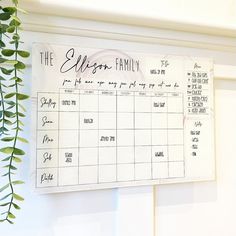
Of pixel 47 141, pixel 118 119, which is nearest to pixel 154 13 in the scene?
pixel 118 119

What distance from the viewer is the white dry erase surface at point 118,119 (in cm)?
58

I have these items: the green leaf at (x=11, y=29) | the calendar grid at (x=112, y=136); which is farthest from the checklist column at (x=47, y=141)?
the green leaf at (x=11, y=29)

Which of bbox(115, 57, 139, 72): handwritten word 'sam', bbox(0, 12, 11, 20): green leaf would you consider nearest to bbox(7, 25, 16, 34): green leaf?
bbox(0, 12, 11, 20): green leaf

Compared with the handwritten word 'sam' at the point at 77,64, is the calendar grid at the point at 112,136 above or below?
below

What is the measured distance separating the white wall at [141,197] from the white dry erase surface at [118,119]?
1.2 inches

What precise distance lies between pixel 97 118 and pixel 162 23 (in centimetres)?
29

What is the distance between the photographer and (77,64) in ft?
2.01

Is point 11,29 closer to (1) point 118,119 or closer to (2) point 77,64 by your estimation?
(2) point 77,64

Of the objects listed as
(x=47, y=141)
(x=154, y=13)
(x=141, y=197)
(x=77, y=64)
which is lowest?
(x=141, y=197)

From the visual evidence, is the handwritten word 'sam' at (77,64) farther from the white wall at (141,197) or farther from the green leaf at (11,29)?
the green leaf at (11,29)

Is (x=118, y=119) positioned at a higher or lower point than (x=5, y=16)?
lower

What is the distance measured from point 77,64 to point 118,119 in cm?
16

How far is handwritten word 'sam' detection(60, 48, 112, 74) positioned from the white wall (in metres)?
0.03

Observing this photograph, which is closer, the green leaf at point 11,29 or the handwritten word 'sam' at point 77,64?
the green leaf at point 11,29
